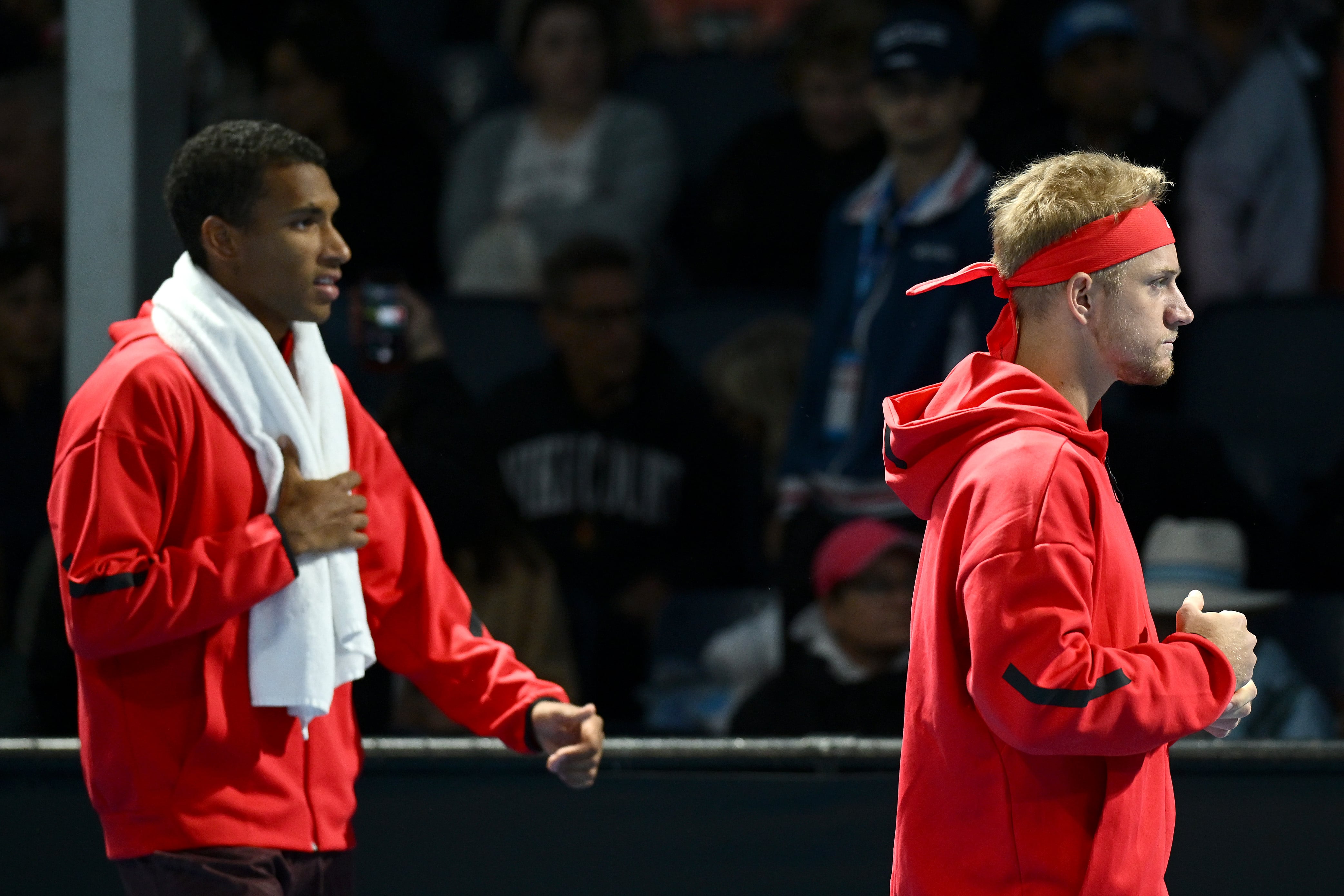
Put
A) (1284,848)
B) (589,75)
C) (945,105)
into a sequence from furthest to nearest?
(589,75) < (945,105) < (1284,848)

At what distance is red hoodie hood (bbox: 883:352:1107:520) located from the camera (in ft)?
5.99

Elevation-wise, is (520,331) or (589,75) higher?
(589,75)

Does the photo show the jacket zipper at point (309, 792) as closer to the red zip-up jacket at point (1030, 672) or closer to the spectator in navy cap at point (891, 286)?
the red zip-up jacket at point (1030, 672)

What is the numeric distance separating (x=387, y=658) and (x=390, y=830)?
0.80m

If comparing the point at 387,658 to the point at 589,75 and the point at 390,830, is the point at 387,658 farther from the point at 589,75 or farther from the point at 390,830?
the point at 589,75

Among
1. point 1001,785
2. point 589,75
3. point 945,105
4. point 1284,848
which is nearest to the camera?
point 1001,785

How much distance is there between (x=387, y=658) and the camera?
2520 millimetres

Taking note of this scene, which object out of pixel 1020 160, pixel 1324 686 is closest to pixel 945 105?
pixel 1020 160

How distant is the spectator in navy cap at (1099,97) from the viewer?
4355mm

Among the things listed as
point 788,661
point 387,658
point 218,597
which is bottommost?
point 788,661

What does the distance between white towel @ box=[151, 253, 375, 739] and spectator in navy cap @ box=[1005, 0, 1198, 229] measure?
2556 millimetres

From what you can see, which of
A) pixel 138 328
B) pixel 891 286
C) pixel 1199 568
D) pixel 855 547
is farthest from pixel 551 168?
pixel 138 328

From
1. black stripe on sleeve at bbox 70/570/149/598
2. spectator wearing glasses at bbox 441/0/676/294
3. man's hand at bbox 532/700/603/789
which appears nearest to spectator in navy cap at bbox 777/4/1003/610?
spectator wearing glasses at bbox 441/0/676/294

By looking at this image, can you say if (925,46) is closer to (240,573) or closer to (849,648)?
(849,648)
